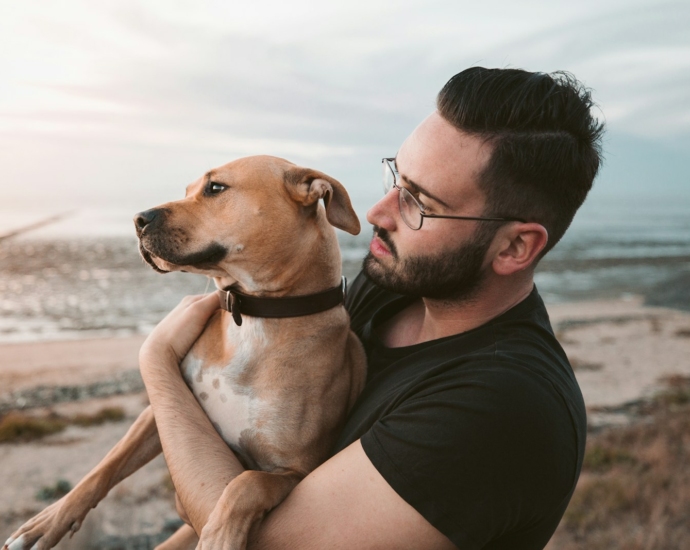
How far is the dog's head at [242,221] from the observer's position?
8.40 feet

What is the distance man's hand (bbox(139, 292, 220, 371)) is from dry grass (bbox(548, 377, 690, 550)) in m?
3.77

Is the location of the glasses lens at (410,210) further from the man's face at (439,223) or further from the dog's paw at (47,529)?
the dog's paw at (47,529)

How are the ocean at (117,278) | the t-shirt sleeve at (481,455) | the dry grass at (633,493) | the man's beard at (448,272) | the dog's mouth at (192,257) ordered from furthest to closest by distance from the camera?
1. the ocean at (117,278)
2. the dry grass at (633,493)
3. the dog's mouth at (192,257)
4. the man's beard at (448,272)
5. the t-shirt sleeve at (481,455)

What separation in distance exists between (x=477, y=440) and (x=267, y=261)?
1228mm

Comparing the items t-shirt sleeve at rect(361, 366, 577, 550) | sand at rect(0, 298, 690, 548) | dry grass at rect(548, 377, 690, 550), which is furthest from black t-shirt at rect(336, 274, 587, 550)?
dry grass at rect(548, 377, 690, 550)

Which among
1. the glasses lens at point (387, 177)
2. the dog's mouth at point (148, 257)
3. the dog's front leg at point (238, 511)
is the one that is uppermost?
the glasses lens at point (387, 177)

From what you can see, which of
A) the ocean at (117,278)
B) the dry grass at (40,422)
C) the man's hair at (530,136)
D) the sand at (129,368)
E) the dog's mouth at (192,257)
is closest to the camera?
the man's hair at (530,136)

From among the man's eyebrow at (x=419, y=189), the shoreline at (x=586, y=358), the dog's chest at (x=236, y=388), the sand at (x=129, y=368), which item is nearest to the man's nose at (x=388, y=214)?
the man's eyebrow at (x=419, y=189)

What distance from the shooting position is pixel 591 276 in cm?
2412

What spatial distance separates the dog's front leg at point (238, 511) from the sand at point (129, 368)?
3.86 feet

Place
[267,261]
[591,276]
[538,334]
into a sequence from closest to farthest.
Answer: [538,334]
[267,261]
[591,276]

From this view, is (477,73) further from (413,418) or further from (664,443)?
(664,443)

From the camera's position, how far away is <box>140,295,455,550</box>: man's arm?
5.79ft

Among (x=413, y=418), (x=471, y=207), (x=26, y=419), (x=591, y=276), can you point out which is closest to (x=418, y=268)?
(x=471, y=207)
